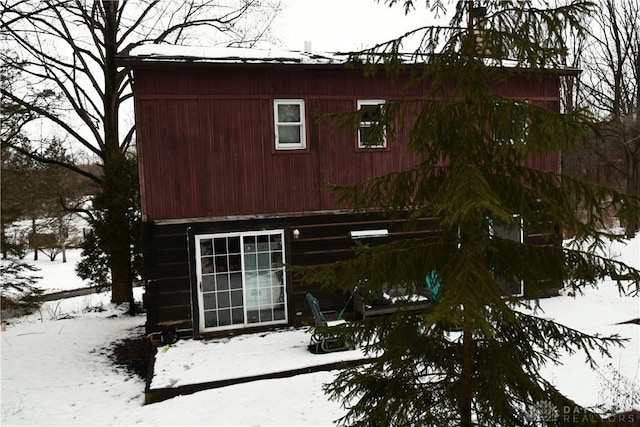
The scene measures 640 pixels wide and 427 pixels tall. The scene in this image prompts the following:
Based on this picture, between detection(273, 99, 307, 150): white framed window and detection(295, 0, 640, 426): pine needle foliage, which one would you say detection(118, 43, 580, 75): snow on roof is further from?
detection(295, 0, 640, 426): pine needle foliage

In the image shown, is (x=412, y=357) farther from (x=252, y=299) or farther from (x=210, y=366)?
(x=252, y=299)

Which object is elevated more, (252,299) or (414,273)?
(414,273)

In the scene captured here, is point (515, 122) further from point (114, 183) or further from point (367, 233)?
point (114, 183)

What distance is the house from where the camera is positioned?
31.1 ft

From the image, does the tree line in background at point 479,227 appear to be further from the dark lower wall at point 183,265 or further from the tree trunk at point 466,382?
the dark lower wall at point 183,265

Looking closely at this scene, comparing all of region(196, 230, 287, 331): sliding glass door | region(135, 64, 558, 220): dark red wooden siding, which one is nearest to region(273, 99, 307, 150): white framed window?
region(135, 64, 558, 220): dark red wooden siding

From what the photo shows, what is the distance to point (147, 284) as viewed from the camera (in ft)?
31.4

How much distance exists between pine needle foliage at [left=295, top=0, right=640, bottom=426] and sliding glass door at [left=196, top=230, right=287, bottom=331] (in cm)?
644

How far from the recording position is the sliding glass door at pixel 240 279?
32.1 feet

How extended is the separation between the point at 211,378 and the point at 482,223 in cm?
593

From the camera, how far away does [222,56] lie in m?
9.55

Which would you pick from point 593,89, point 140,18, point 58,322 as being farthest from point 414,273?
point 593,89

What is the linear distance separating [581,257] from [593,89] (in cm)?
2659

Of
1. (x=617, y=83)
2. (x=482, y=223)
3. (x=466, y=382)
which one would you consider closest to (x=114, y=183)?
(x=466, y=382)
